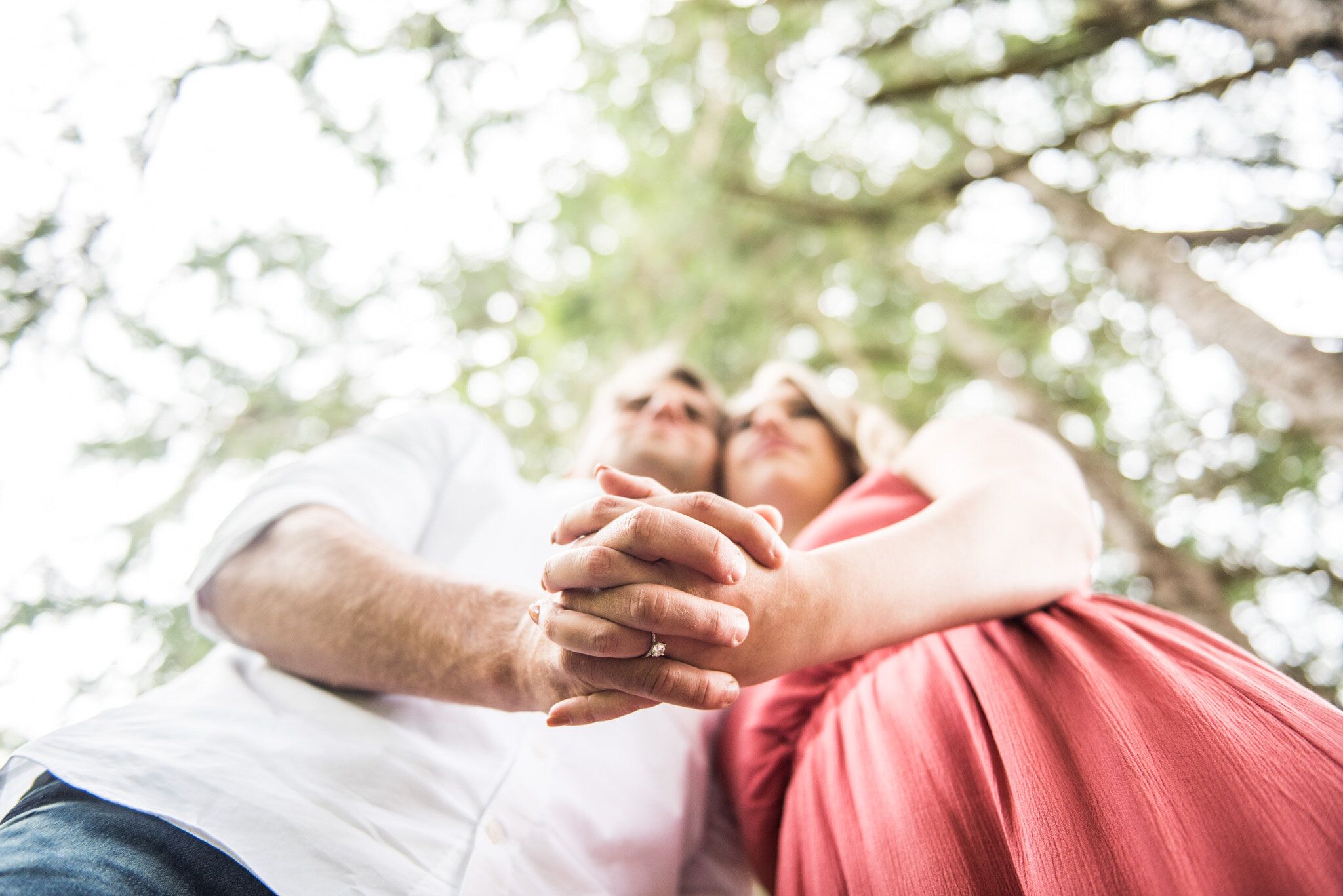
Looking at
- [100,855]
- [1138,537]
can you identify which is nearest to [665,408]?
[100,855]

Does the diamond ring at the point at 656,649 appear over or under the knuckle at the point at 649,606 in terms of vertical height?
under

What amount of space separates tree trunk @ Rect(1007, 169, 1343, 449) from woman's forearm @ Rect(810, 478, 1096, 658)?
Answer: 1634 millimetres

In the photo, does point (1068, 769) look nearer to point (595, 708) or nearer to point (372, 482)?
point (595, 708)

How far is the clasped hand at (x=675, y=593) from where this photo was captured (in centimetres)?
82

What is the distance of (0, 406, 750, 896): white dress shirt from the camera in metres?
0.94

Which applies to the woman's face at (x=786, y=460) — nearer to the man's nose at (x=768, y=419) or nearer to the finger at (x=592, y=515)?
the man's nose at (x=768, y=419)

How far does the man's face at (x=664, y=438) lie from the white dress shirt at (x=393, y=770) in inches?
24.1

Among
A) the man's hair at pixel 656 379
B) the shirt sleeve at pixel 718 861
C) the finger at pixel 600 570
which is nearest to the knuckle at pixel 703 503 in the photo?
the finger at pixel 600 570

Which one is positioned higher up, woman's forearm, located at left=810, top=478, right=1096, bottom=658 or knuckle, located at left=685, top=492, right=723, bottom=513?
knuckle, located at left=685, top=492, right=723, bottom=513

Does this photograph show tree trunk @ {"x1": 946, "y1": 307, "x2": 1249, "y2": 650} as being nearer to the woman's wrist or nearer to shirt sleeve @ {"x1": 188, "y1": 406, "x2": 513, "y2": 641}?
the woman's wrist

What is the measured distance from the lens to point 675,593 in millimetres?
812

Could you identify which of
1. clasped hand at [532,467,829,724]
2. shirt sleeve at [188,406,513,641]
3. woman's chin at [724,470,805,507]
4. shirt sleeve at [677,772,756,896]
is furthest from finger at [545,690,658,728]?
woman's chin at [724,470,805,507]

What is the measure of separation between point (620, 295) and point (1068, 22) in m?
3.32

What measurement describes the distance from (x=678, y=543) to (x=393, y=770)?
719 mm
